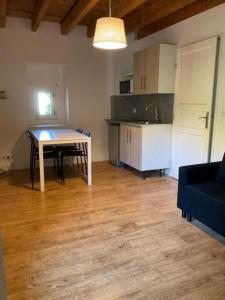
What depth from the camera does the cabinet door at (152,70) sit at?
3.93 meters

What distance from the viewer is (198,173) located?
274 cm

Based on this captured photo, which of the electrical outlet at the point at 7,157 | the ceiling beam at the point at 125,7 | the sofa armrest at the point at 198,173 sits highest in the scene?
the ceiling beam at the point at 125,7

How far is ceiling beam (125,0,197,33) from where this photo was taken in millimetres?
3427

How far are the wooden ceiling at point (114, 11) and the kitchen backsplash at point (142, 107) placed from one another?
116cm

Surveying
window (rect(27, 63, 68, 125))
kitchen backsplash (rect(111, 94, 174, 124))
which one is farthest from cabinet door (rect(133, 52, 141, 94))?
window (rect(27, 63, 68, 125))

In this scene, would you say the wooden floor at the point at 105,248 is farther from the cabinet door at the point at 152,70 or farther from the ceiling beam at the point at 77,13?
the ceiling beam at the point at 77,13

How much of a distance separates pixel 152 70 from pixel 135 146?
1277 millimetres

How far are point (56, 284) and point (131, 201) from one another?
1684mm

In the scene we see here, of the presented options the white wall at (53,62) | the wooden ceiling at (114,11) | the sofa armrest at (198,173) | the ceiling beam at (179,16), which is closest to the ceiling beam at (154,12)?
the wooden ceiling at (114,11)

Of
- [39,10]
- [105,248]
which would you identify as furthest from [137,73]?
[105,248]

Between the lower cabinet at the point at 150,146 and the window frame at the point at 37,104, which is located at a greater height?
the window frame at the point at 37,104

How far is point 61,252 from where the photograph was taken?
86.6 inches

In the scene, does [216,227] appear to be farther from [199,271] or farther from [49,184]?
[49,184]

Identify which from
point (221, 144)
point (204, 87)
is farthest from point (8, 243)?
point (204, 87)
